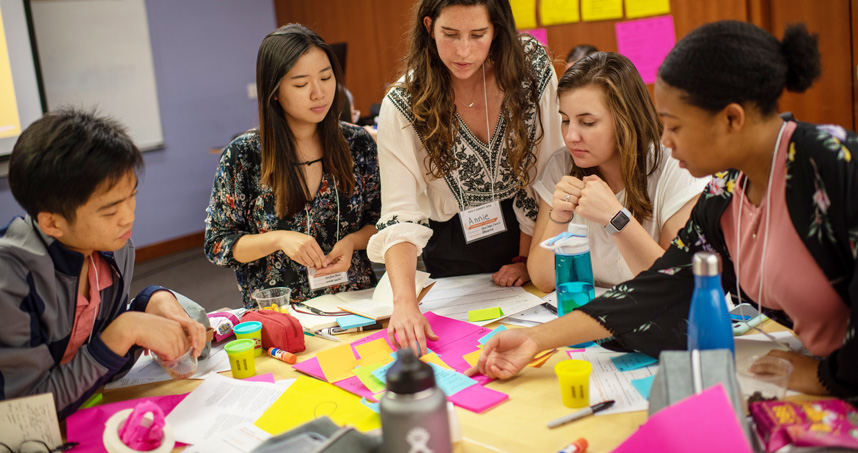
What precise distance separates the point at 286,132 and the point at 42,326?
3.47ft

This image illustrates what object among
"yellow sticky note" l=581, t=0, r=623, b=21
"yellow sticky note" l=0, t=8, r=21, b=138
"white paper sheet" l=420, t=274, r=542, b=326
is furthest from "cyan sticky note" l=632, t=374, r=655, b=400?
"yellow sticky note" l=0, t=8, r=21, b=138

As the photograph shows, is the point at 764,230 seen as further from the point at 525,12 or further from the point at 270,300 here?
the point at 525,12

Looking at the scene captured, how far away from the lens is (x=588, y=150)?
6.51 feet

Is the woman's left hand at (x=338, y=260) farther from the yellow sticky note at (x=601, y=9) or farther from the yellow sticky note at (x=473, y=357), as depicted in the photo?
the yellow sticky note at (x=601, y=9)

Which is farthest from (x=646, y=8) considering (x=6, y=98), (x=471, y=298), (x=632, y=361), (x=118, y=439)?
(x=6, y=98)

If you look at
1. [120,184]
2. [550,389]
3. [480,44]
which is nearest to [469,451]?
[550,389]

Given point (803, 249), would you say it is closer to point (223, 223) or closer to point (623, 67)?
point (623, 67)

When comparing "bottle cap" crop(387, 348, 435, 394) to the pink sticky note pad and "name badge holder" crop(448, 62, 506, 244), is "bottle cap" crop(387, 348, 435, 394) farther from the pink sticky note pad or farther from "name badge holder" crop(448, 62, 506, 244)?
"name badge holder" crop(448, 62, 506, 244)

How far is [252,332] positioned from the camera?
1.78 metres

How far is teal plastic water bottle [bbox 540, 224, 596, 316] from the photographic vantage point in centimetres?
177

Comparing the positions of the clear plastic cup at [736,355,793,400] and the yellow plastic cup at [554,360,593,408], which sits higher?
the clear plastic cup at [736,355,793,400]

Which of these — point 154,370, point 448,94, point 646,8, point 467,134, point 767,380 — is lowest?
point 154,370

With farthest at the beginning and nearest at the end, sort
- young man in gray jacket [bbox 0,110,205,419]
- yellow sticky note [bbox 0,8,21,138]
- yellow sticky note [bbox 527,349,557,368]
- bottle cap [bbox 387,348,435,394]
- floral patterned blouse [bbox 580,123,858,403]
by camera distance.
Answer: yellow sticky note [bbox 0,8,21,138] → yellow sticky note [bbox 527,349,557,368] → young man in gray jacket [bbox 0,110,205,419] → floral patterned blouse [bbox 580,123,858,403] → bottle cap [bbox 387,348,435,394]

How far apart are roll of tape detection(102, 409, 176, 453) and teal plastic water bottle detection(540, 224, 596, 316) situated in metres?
0.96
